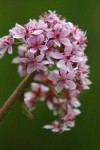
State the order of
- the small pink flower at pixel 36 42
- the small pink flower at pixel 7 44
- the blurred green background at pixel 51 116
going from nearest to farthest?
the small pink flower at pixel 36 42, the small pink flower at pixel 7 44, the blurred green background at pixel 51 116

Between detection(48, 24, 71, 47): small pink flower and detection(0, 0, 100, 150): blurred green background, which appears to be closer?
detection(48, 24, 71, 47): small pink flower

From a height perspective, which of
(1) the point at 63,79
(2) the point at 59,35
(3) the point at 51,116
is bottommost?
(1) the point at 63,79

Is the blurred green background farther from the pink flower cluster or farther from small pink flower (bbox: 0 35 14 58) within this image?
small pink flower (bbox: 0 35 14 58)

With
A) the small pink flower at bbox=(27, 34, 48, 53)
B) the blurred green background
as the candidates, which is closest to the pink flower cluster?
the small pink flower at bbox=(27, 34, 48, 53)

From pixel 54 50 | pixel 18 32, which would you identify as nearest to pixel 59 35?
pixel 54 50

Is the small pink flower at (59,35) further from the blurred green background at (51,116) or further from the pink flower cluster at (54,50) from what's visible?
the blurred green background at (51,116)

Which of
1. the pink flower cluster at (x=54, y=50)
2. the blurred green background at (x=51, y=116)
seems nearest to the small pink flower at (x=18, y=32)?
the pink flower cluster at (x=54, y=50)

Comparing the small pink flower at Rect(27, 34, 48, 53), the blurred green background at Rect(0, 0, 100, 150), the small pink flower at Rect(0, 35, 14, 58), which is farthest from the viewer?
the blurred green background at Rect(0, 0, 100, 150)

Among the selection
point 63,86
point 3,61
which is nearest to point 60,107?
point 63,86

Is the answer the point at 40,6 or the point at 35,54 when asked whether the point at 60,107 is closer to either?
the point at 35,54

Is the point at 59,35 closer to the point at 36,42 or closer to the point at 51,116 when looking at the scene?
the point at 36,42
